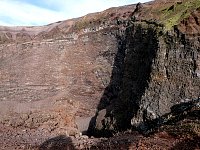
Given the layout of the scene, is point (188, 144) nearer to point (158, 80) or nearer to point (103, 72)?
point (158, 80)

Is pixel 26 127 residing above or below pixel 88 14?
below

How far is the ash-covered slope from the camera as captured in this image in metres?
22.3

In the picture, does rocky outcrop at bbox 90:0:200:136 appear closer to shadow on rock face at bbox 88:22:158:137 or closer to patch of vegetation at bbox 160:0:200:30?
shadow on rock face at bbox 88:22:158:137

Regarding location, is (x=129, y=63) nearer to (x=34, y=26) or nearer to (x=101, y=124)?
(x=101, y=124)

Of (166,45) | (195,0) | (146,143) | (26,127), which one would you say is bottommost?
(26,127)

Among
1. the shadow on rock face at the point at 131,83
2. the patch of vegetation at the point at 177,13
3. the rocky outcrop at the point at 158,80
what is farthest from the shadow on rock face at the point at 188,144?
the patch of vegetation at the point at 177,13

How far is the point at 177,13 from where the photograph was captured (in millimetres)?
24828

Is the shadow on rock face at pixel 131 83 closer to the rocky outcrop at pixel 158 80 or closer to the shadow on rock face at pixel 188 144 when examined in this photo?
the rocky outcrop at pixel 158 80

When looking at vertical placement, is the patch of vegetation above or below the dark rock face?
above

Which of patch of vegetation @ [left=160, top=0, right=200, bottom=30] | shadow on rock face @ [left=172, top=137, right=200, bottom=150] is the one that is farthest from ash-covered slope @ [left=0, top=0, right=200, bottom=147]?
shadow on rock face @ [left=172, top=137, right=200, bottom=150]

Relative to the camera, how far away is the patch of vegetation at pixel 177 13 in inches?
935

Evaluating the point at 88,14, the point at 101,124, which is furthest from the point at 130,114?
the point at 88,14

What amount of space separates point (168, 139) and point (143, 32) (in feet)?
52.1

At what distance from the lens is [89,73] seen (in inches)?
1276
